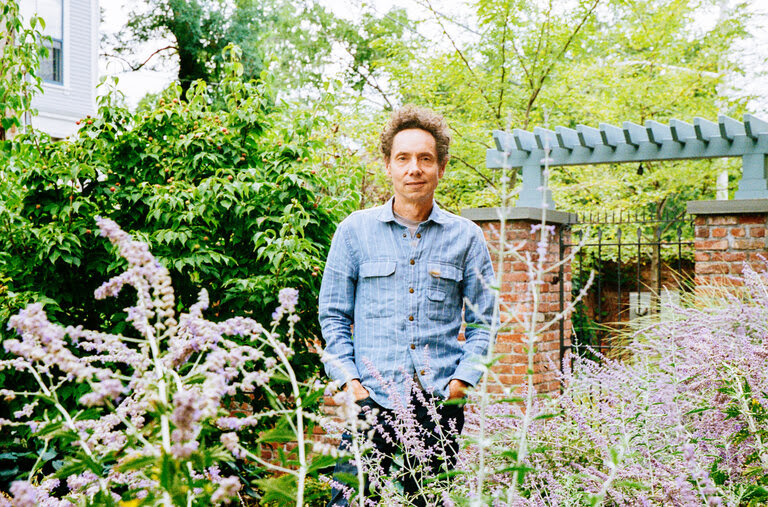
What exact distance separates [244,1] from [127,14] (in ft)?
9.70

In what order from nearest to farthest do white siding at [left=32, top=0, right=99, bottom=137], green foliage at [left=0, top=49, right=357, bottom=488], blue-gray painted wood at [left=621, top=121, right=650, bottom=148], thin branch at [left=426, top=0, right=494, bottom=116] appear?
green foliage at [left=0, top=49, right=357, bottom=488], blue-gray painted wood at [left=621, top=121, right=650, bottom=148], thin branch at [left=426, top=0, right=494, bottom=116], white siding at [left=32, top=0, right=99, bottom=137]

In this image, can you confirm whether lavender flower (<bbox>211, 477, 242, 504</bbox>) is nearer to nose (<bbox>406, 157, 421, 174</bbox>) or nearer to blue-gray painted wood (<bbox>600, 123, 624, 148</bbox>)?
nose (<bbox>406, 157, 421, 174</bbox>)

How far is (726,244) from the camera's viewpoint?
5.48 m

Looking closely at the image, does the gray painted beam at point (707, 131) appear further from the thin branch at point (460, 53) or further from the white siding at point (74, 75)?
the white siding at point (74, 75)

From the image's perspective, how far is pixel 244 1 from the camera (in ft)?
57.9

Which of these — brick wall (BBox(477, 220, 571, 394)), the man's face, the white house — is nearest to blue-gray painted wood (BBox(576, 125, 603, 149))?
brick wall (BBox(477, 220, 571, 394))

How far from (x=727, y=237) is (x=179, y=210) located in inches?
162

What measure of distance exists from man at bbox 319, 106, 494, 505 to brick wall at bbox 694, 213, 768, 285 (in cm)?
335

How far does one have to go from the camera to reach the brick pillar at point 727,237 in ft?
17.6

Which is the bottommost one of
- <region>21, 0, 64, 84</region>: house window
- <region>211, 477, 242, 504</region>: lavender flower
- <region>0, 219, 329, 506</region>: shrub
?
<region>211, 477, 242, 504</region>: lavender flower

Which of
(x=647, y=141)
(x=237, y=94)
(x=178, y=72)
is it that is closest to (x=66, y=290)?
(x=237, y=94)

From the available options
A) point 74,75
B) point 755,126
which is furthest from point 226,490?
point 74,75

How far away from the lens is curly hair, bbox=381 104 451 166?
281 cm

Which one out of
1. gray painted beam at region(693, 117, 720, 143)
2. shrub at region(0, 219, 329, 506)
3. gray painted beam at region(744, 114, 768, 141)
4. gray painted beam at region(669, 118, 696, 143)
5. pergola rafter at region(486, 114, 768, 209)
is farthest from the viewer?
gray painted beam at region(669, 118, 696, 143)
